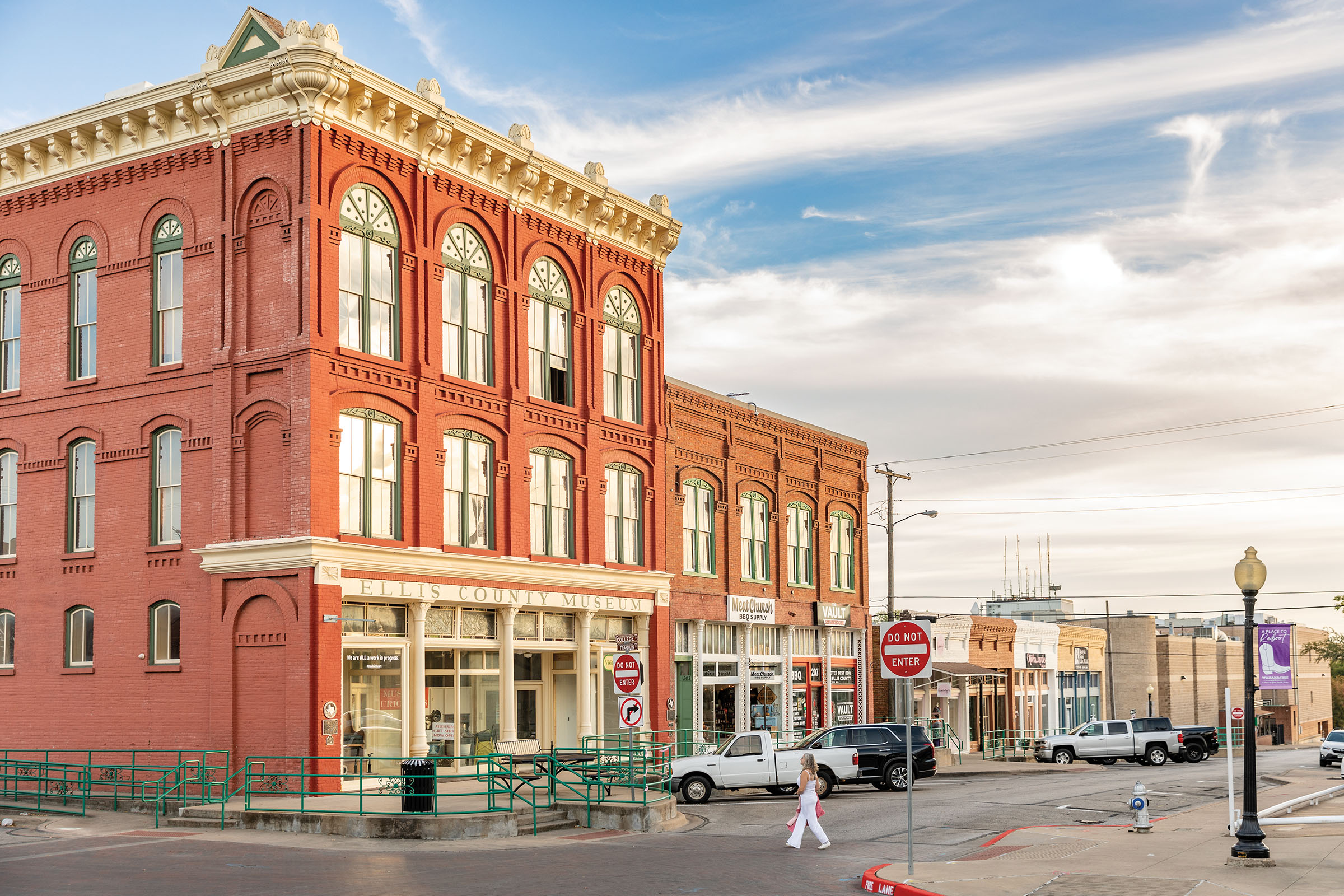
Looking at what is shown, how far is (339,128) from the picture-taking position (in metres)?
29.3

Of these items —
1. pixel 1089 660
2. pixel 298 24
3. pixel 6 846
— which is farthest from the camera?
pixel 1089 660

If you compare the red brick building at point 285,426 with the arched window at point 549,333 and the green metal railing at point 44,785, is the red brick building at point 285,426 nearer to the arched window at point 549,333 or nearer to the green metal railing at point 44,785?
the arched window at point 549,333

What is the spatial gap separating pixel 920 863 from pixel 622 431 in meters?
20.4

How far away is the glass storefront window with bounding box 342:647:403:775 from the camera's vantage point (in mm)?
28594

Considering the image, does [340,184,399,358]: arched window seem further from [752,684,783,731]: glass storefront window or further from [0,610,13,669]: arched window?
[752,684,783,731]: glass storefront window

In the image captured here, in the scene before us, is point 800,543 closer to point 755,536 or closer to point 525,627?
point 755,536

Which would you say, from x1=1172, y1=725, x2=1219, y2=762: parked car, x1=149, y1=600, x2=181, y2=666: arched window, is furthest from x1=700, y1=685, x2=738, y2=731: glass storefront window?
x1=1172, y1=725, x2=1219, y2=762: parked car

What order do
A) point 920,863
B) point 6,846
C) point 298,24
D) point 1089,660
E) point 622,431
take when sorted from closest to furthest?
point 920,863, point 6,846, point 298,24, point 622,431, point 1089,660

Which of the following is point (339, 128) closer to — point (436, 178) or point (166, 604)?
point (436, 178)

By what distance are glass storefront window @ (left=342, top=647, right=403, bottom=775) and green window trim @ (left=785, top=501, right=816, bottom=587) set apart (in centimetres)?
2052

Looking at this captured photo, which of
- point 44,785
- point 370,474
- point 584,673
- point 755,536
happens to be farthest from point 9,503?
point 755,536

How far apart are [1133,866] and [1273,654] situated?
5393 mm

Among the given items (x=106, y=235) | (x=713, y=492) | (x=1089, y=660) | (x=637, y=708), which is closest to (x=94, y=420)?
(x=106, y=235)

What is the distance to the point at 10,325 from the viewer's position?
→ 3331cm
